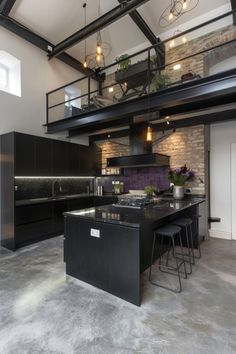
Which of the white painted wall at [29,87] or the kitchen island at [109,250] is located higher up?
the white painted wall at [29,87]

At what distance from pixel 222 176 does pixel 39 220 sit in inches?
174

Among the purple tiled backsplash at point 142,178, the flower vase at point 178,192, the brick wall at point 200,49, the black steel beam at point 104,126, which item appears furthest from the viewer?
the purple tiled backsplash at point 142,178

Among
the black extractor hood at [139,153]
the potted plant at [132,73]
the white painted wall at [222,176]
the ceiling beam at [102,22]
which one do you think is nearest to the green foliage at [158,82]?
the potted plant at [132,73]

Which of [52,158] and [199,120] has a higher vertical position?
[199,120]

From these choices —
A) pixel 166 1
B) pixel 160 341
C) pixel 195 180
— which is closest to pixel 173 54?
pixel 166 1

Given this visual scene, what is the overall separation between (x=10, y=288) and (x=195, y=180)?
4.15m

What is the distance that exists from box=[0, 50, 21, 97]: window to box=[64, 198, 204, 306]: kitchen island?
3930 millimetres

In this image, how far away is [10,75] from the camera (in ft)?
16.9

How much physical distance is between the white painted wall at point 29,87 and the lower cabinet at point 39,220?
1912 mm

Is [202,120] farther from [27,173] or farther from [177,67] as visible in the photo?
[27,173]

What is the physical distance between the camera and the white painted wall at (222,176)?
4930 mm

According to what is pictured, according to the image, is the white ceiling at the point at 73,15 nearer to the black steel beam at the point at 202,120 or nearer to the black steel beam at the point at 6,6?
the black steel beam at the point at 6,6

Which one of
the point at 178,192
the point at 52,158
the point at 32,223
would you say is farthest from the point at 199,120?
the point at 32,223

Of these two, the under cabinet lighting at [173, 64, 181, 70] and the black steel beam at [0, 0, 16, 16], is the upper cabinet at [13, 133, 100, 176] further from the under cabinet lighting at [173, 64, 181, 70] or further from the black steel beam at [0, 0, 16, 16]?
the under cabinet lighting at [173, 64, 181, 70]
